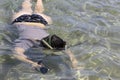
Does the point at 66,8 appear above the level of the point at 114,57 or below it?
above

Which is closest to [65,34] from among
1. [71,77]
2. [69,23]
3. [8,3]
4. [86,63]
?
[69,23]

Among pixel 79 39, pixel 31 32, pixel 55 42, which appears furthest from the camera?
pixel 79 39

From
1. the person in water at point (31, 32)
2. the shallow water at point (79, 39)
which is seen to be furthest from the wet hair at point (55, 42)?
the shallow water at point (79, 39)

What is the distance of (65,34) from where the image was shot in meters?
7.21

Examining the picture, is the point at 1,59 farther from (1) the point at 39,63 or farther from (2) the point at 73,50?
(2) the point at 73,50

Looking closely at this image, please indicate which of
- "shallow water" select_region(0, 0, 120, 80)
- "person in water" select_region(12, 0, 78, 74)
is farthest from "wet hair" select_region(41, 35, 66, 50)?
"shallow water" select_region(0, 0, 120, 80)

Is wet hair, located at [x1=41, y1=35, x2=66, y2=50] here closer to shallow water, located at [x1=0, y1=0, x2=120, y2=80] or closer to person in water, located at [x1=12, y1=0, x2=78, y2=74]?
person in water, located at [x1=12, y1=0, x2=78, y2=74]

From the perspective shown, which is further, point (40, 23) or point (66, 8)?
point (66, 8)

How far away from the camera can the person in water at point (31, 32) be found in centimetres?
606

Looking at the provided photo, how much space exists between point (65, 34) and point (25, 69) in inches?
67.2

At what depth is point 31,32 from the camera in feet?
22.8

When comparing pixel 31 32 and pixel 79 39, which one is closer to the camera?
pixel 31 32

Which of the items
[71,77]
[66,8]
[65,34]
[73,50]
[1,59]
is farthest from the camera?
[66,8]

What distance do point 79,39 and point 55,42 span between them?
117 centimetres
